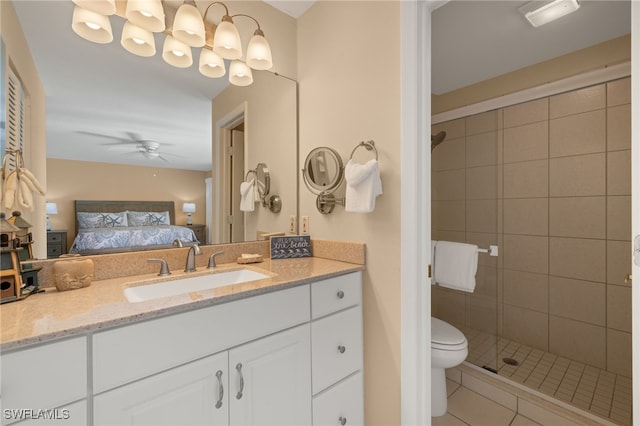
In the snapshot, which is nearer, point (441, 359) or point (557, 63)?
point (441, 359)

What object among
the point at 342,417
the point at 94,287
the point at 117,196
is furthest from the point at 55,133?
the point at 342,417

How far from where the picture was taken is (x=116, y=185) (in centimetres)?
128

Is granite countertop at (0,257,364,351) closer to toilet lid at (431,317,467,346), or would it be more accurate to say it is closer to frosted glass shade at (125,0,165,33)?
toilet lid at (431,317,467,346)

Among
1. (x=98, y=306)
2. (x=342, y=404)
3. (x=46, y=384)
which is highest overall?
(x=98, y=306)

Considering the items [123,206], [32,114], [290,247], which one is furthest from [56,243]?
[290,247]

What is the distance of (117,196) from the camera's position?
1.27 metres

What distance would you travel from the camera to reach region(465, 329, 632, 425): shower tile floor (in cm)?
171

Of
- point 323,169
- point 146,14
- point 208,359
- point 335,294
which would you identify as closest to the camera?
point 208,359

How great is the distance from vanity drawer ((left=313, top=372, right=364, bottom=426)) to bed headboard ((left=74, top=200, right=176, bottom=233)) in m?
1.11

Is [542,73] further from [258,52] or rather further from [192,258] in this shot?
[192,258]

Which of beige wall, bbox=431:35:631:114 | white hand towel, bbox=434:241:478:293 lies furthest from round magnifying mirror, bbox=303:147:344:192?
beige wall, bbox=431:35:631:114

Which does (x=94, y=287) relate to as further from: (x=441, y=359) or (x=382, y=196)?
(x=441, y=359)

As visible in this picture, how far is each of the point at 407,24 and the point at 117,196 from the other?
1.53 m

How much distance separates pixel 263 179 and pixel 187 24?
2.81ft
